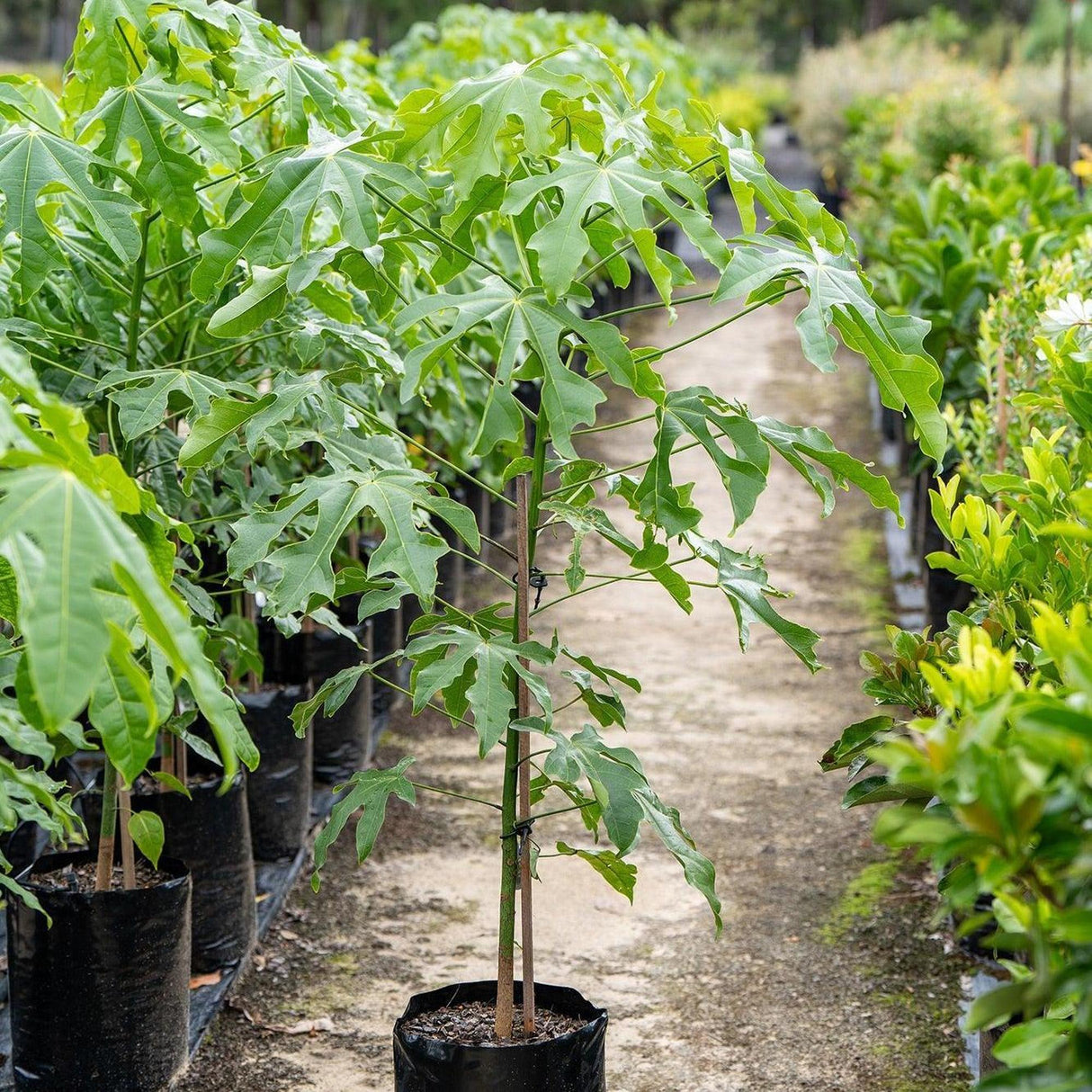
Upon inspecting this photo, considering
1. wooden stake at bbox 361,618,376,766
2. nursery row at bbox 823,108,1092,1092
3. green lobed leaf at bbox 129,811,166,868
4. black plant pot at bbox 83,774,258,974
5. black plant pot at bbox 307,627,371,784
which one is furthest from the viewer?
wooden stake at bbox 361,618,376,766

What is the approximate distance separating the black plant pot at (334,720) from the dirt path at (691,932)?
0.92 ft

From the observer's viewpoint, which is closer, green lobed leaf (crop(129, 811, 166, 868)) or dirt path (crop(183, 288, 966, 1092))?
green lobed leaf (crop(129, 811, 166, 868))

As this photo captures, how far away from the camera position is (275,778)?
145 inches

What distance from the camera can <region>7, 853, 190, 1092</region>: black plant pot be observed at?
2.64 meters

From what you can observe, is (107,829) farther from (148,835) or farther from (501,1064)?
(501,1064)

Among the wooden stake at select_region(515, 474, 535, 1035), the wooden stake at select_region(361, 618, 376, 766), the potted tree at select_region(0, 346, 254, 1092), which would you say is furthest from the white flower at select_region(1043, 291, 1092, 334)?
the wooden stake at select_region(361, 618, 376, 766)

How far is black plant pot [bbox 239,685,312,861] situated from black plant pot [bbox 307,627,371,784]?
0.42 m

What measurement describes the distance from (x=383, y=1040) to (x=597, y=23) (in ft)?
36.7

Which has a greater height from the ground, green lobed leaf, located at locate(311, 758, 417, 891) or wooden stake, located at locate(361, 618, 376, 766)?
green lobed leaf, located at locate(311, 758, 417, 891)

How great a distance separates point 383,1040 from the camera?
3061mm

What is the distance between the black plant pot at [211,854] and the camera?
313 cm

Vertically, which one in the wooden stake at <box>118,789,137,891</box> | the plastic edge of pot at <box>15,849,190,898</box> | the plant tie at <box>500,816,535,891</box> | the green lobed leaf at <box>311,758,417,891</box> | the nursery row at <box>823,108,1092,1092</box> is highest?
the nursery row at <box>823,108,1092,1092</box>

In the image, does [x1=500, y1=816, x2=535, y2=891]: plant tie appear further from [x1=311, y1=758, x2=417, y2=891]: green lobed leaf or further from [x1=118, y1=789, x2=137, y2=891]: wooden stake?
[x1=118, y1=789, x2=137, y2=891]: wooden stake

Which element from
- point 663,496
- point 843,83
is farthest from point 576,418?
point 843,83
